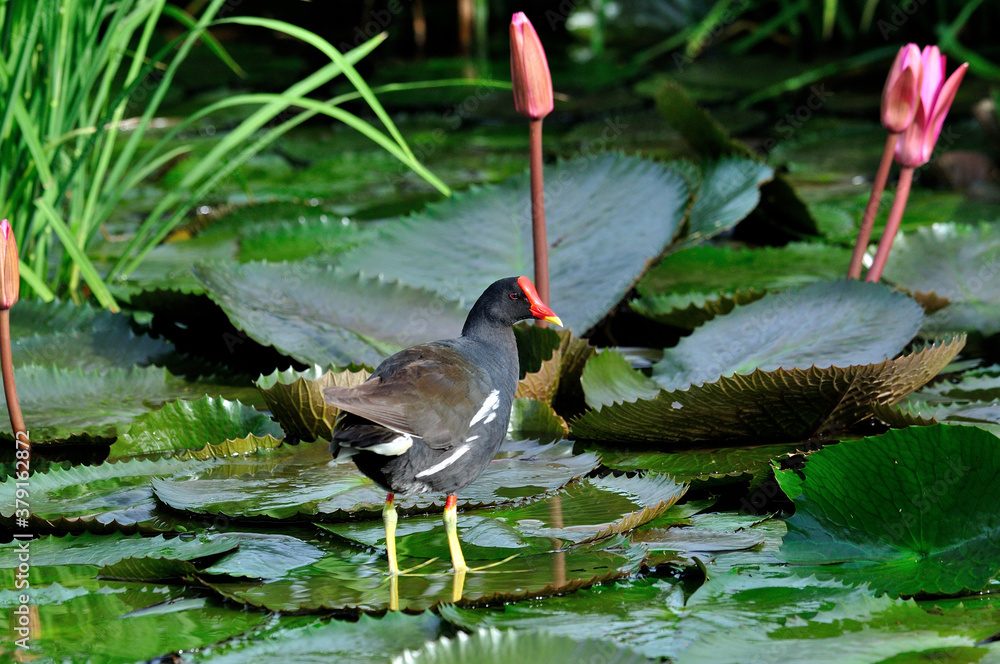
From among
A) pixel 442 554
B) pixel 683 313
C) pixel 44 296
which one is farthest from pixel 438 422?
pixel 44 296

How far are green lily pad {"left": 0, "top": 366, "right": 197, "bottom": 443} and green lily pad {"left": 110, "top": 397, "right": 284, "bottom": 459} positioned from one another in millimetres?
61

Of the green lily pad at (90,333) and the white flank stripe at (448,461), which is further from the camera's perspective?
the green lily pad at (90,333)

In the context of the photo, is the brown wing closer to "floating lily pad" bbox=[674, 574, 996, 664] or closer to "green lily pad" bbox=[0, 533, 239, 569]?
"green lily pad" bbox=[0, 533, 239, 569]

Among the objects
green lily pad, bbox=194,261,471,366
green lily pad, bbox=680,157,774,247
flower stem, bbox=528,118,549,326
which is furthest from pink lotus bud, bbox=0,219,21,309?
green lily pad, bbox=680,157,774,247

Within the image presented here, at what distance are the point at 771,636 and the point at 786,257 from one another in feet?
4.98

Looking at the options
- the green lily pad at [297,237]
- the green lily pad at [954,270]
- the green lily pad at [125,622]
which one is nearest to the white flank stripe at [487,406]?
the green lily pad at [125,622]

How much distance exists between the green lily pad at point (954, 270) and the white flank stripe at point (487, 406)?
102 cm

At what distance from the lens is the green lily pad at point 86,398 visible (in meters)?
1.67

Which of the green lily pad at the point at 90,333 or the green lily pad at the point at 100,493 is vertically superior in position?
the green lily pad at the point at 90,333

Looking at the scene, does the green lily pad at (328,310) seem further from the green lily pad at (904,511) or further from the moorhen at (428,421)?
the green lily pad at (904,511)

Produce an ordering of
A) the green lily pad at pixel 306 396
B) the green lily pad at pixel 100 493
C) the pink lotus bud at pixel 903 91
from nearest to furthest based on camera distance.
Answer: the green lily pad at pixel 100 493 → the green lily pad at pixel 306 396 → the pink lotus bud at pixel 903 91

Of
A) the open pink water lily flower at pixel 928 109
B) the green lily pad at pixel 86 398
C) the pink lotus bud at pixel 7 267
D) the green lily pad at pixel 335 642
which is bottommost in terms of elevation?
the green lily pad at pixel 335 642

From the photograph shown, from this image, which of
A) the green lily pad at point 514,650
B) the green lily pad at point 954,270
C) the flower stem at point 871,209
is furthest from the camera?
the green lily pad at point 954,270

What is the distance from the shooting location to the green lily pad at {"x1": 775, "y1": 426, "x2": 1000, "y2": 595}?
1186 mm
